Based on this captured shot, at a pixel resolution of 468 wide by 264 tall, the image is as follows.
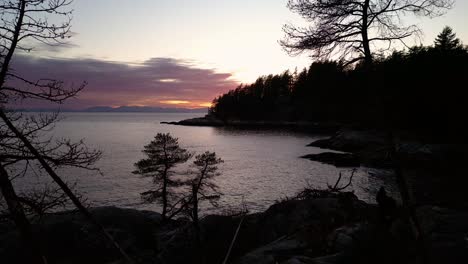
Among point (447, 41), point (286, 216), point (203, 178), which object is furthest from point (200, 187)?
point (447, 41)

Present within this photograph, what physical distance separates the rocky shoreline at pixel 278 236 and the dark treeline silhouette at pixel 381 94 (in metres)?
3.13

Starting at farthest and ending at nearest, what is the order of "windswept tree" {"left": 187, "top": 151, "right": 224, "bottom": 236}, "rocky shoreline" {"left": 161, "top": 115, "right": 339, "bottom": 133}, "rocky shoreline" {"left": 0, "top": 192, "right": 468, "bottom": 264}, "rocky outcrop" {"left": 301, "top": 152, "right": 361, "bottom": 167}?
"rocky shoreline" {"left": 161, "top": 115, "right": 339, "bottom": 133}, "rocky outcrop" {"left": 301, "top": 152, "right": 361, "bottom": 167}, "windswept tree" {"left": 187, "top": 151, "right": 224, "bottom": 236}, "rocky shoreline" {"left": 0, "top": 192, "right": 468, "bottom": 264}

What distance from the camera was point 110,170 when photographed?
48875 mm

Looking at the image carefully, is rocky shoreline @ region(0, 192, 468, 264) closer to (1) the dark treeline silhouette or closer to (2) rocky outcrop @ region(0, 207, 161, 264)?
(2) rocky outcrop @ region(0, 207, 161, 264)

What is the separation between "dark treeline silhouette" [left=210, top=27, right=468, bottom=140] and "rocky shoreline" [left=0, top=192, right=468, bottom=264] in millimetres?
3129

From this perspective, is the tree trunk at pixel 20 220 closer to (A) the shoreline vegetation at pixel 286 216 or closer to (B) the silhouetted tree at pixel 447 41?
(A) the shoreline vegetation at pixel 286 216

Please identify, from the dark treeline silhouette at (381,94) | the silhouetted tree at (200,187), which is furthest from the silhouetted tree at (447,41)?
the silhouetted tree at (200,187)

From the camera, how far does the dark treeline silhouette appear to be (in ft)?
33.3

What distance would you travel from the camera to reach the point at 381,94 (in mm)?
8469

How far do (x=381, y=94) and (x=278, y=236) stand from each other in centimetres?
684

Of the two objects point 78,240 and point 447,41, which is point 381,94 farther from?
point 447,41

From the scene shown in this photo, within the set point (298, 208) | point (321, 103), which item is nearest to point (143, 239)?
point (298, 208)

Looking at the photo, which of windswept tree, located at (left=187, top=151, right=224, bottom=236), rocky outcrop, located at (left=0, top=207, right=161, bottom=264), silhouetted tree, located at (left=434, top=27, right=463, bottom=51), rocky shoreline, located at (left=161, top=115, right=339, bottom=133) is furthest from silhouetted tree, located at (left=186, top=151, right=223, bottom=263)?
rocky shoreline, located at (left=161, top=115, right=339, bottom=133)

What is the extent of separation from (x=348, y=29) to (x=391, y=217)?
508cm
